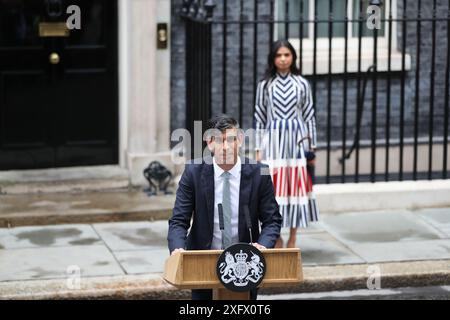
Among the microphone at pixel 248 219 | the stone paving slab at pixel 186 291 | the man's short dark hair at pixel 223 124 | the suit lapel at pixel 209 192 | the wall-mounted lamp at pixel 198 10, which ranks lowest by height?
the stone paving slab at pixel 186 291

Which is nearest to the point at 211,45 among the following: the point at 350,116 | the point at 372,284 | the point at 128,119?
the point at 128,119

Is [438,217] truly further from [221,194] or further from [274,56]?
[221,194]

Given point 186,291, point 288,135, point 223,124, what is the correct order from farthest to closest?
point 288,135
point 186,291
point 223,124

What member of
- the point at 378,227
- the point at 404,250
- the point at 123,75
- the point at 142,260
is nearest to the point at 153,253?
the point at 142,260

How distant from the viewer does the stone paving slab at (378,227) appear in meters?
10.9

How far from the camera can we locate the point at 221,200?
7109 mm

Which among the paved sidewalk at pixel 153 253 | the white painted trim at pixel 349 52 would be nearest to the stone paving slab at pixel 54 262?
the paved sidewalk at pixel 153 253

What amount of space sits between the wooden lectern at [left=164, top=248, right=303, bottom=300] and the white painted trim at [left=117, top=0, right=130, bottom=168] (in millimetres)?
5751

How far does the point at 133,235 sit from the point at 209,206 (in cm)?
386

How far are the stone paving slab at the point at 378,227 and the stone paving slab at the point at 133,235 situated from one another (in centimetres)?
154

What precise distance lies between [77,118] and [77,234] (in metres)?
1.85

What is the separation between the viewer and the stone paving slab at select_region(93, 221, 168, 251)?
34.6 ft

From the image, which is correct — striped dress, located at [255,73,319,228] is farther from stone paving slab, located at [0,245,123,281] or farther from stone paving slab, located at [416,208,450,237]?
stone paving slab, located at [416,208,450,237]

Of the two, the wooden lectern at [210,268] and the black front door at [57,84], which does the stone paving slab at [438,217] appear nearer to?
the black front door at [57,84]
